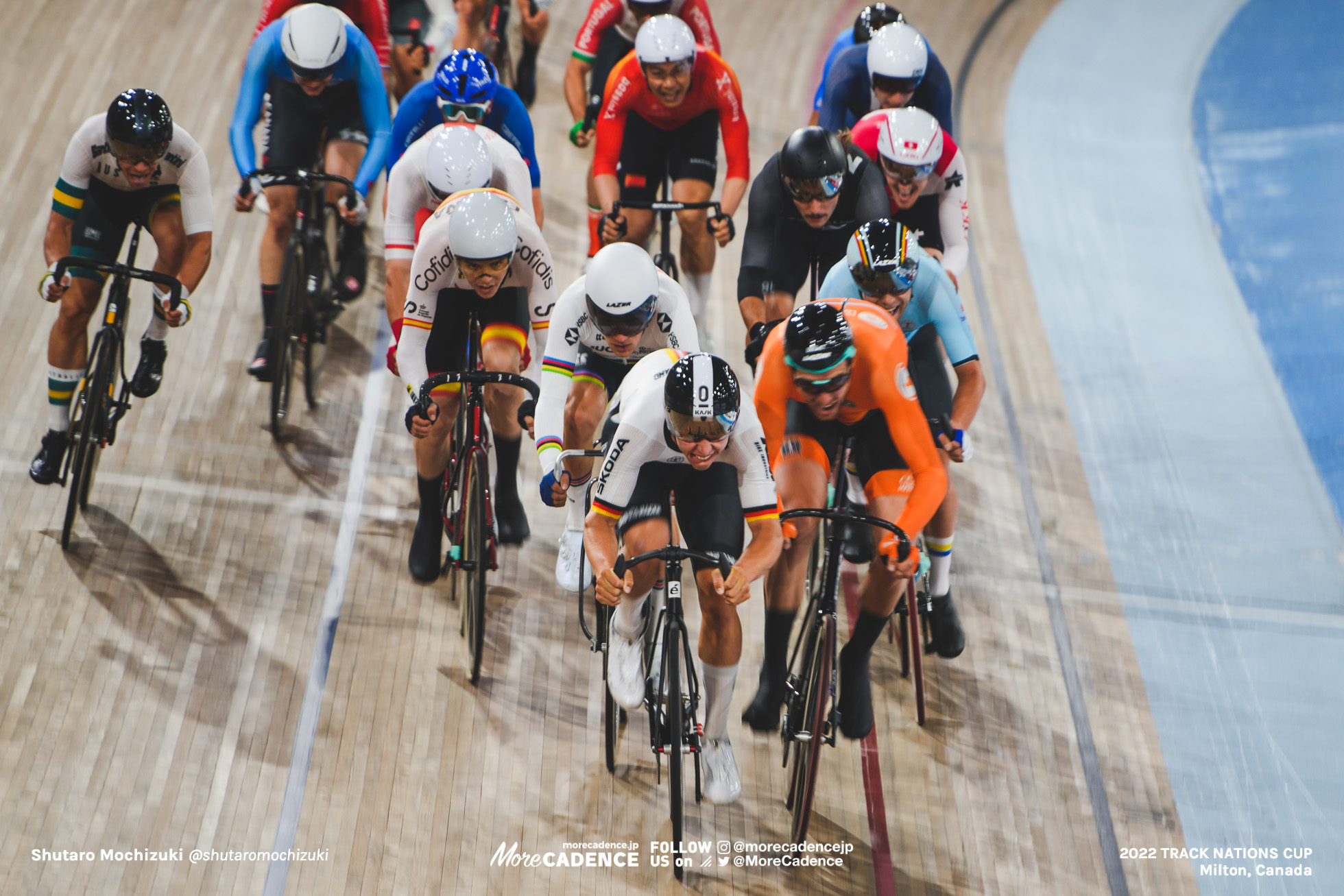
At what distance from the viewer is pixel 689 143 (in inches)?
192

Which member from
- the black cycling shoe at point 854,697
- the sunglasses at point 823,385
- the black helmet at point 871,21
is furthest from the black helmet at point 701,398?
the black helmet at point 871,21

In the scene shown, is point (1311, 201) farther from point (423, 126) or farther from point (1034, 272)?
point (423, 126)

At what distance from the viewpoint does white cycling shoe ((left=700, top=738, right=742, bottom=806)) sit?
3.33m

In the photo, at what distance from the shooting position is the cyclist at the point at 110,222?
12.8 ft

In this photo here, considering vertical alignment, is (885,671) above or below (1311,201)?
below

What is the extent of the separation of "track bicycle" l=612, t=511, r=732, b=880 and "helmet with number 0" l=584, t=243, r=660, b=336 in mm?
600

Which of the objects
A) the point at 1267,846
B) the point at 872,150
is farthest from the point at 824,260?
the point at 1267,846

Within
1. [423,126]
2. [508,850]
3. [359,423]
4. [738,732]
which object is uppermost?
[423,126]

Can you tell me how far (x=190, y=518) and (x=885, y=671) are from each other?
104 inches

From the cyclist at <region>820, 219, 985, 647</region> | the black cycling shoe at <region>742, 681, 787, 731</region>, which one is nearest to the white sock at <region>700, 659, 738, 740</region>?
the black cycling shoe at <region>742, 681, 787, 731</region>

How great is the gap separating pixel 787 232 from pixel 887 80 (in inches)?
38.9

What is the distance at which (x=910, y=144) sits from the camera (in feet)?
13.1

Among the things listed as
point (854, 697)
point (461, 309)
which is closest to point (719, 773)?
point (854, 697)

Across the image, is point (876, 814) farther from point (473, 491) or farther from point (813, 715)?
point (473, 491)
